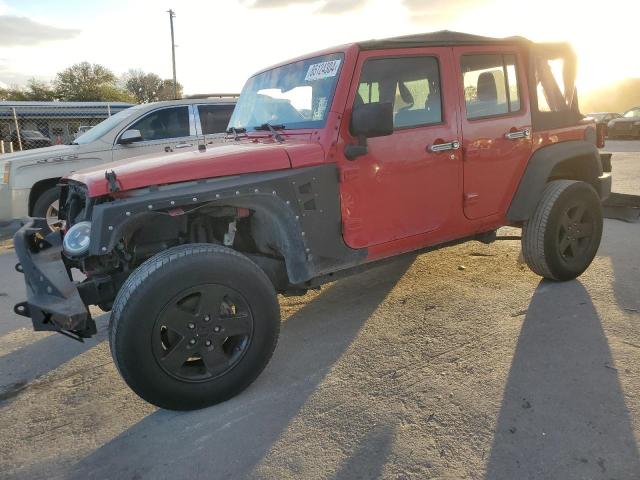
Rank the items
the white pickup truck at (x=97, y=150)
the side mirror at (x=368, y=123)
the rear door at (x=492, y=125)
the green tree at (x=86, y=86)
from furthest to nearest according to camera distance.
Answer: the green tree at (x=86, y=86)
the white pickup truck at (x=97, y=150)
the rear door at (x=492, y=125)
the side mirror at (x=368, y=123)

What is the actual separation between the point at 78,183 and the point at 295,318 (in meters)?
1.89

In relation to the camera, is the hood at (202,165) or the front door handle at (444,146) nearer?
the hood at (202,165)

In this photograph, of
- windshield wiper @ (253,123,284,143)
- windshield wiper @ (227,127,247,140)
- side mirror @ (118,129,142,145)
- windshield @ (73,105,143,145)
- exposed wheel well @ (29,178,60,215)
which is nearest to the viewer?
windshield wiper @ (253,123,284,143)

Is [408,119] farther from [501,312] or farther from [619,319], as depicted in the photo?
[619,319]

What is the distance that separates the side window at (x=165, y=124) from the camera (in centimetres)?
677

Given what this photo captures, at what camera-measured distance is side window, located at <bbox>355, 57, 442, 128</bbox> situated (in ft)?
10.7

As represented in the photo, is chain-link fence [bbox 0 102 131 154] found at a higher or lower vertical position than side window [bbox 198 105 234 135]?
higher

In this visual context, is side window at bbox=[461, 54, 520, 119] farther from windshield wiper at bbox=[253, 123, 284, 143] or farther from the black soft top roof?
windshield wiper at bbox=[253, 123, 284, 143]

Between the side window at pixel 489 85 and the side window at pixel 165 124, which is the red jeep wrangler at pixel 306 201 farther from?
the side window at pixel 165 124

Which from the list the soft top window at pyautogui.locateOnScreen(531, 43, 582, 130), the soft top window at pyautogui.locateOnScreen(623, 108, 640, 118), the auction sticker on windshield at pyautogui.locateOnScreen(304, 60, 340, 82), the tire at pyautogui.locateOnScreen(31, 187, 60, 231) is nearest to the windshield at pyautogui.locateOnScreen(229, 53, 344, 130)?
the auction sticker on windshield at pyautogui.locateOnScreen(304, 60, 340, 82)

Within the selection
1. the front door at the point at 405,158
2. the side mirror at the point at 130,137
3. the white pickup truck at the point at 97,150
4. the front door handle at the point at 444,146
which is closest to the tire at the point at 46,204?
the white pickup truck at the point at 97,150

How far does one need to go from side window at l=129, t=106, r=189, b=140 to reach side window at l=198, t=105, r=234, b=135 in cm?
23

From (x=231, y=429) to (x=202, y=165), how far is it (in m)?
1.44

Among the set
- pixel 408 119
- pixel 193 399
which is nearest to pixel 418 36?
pixel 408 119
